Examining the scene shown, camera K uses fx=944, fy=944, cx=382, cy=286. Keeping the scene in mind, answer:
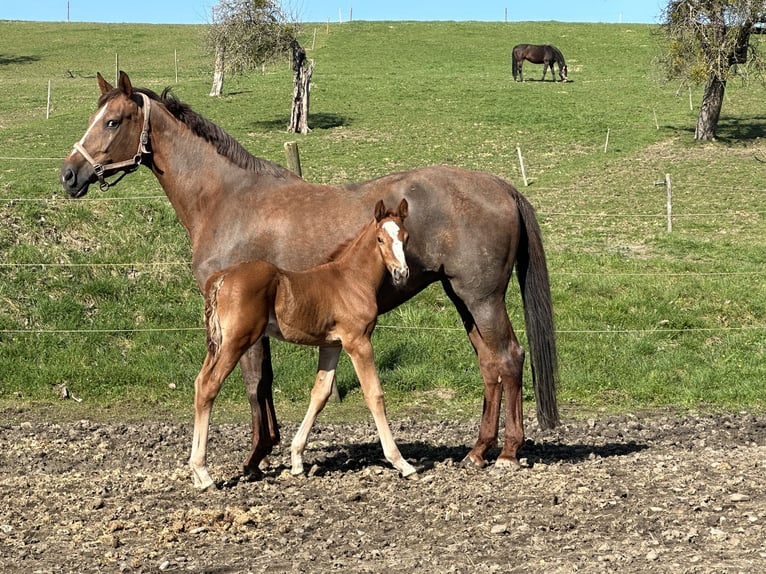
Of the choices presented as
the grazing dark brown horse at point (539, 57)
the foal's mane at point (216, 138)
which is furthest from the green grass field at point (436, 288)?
the foal's mane at point (216, 138)

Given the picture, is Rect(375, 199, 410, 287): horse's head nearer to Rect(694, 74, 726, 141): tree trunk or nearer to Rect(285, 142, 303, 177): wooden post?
Rect(285, 142, 303, 177): wooden post

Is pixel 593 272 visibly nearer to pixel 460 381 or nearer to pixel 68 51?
pixel 460 381

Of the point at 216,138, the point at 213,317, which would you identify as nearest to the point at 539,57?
the point at 216,138

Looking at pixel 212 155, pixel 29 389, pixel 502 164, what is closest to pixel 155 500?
pixel 212 155

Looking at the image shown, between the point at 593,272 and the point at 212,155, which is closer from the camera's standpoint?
the point at 212,155

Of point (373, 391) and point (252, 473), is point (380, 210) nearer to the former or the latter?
point (373, 391)

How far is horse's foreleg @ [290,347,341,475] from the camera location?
21.9 ft

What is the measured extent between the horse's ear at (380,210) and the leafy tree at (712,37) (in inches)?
1010

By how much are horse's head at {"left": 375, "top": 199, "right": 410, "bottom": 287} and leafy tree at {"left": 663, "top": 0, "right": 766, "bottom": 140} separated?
84.1 ft

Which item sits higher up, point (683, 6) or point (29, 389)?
point (683, 6)

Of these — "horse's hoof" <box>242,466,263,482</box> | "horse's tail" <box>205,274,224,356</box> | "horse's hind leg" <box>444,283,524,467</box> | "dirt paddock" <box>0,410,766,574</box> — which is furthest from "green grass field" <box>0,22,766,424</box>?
"horse's tail" <box>205,274,224,356</box>

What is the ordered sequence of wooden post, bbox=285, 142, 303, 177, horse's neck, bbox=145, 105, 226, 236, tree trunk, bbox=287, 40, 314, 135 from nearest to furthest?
horse's neck, bbox=145, 105, 226, 236
wooden post, bbox=285, 142, 303, 177
tree trunk, bbox=287, 40, 314, 135

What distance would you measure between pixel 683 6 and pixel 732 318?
21.2 metres

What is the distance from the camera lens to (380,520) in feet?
18.2
